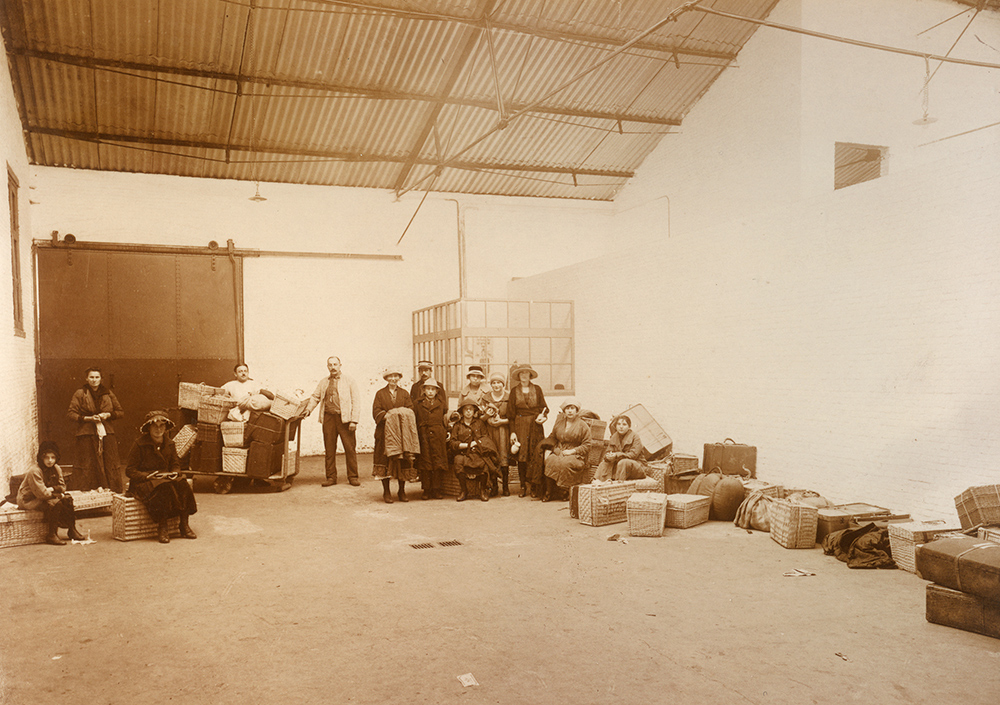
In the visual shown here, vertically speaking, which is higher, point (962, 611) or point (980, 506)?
point (980, 506)

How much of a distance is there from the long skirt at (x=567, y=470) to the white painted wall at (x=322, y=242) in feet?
19.5

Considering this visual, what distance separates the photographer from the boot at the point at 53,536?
6465mm

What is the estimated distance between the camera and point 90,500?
7539 millimetres

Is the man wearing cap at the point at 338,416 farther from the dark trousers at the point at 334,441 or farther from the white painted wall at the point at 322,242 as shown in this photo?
the white painted wall at the point at 322,242

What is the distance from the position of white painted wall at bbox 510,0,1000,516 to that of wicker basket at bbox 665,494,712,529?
4.45 ft

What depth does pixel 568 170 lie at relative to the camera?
13805 millimetres

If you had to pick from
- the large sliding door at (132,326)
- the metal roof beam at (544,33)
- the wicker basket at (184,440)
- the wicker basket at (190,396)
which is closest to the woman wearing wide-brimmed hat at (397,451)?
the wicker basket at (184,440)

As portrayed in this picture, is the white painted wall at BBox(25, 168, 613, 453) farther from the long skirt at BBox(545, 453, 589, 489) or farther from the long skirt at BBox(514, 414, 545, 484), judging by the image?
the long skirt at BBox(545, 453, 589, 489)

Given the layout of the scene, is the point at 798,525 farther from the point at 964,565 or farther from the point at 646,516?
the point at 964,565

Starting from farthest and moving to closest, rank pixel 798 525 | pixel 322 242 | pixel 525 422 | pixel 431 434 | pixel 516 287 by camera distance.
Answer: pixel 516 287
pixel 322 242
pixel 525 422
pixel 431 434
pixel 798 525

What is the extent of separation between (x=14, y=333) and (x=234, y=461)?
125 inches

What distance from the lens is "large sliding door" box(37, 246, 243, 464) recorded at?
11.0 metres

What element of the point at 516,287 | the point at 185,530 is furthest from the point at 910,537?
the point at 516,287

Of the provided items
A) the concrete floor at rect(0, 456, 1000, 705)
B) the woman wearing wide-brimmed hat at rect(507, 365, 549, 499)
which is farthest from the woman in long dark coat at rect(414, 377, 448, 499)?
the concrete floor at rect(0, 456, 1000, 705)
